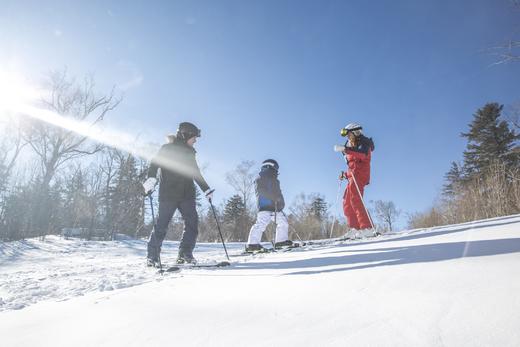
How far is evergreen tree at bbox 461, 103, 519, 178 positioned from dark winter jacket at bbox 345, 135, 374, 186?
20.5 m

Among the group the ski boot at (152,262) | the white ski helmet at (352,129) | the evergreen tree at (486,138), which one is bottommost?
the ski boot at (152,262)

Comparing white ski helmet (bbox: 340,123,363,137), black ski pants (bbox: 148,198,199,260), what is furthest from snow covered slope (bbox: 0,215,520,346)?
white ski helmet (bbox: 340,123,363,137)

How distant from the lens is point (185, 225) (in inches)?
149

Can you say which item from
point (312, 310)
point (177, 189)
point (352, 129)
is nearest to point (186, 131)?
point (177, 189)

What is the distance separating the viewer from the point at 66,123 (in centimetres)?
1670

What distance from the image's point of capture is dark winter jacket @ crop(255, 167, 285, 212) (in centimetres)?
526

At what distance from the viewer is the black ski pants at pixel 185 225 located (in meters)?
3.66

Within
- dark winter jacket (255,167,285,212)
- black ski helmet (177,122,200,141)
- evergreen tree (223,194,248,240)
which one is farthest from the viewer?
evergreen tree (223,194,248,240)

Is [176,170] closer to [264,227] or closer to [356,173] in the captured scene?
[264,227]

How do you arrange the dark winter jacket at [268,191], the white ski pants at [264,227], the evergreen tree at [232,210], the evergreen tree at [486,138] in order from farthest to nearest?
1. the evergreen tree at [232,210]
2. the evergreen tree at [486,138]
3. the dark winter jacket at [268,191]
4. the white ski pants at [264,227]

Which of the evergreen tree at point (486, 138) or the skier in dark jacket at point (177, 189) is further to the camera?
the evergreen tree at point (486, 138)

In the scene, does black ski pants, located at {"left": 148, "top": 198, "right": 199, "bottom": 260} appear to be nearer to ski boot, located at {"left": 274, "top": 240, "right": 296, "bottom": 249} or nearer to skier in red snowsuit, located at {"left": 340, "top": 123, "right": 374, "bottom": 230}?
ski boot, located at {"left": 274, "top": 240, "right": 296, "bottom": 249}

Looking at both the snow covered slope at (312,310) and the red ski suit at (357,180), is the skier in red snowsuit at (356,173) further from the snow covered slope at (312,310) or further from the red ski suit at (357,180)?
the snow covered slope at (312,310)

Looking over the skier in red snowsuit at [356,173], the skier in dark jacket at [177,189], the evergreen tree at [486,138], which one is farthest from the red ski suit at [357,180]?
the evergreen tree at [486,138]
